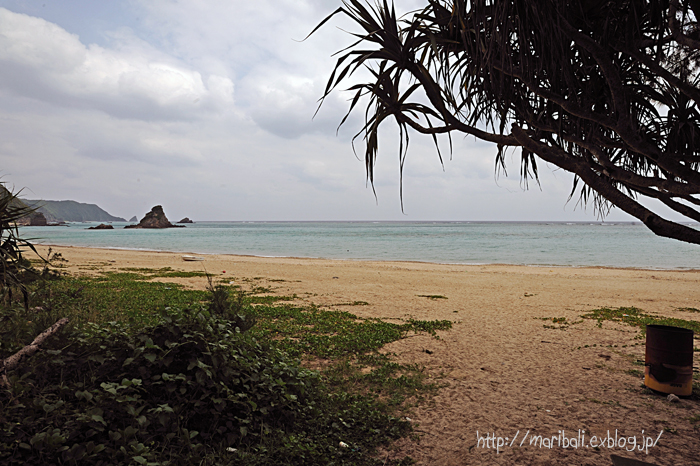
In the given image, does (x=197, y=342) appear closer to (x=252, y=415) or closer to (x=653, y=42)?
(x=252, y=415)

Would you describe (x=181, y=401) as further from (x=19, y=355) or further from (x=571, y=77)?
(x=571, y=77)

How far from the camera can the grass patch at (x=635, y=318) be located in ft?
28.1

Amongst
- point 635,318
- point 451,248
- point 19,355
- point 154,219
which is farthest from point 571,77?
point 154,219

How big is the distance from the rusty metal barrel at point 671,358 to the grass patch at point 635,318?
3.54 meters

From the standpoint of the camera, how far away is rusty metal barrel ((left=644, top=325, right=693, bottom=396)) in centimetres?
461

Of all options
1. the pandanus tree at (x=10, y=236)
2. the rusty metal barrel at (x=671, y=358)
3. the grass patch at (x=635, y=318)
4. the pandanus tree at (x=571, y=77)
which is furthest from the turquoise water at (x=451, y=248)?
the grass patch at (x=635, y=318)

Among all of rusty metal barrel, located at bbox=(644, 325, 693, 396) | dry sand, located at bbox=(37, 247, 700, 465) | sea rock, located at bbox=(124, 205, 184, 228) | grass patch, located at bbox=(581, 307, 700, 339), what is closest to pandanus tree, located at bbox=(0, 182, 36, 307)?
dry sand, located at bbox=(37, 247, 700, 465)

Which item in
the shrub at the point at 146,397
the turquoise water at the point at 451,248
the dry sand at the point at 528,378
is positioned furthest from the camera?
the turquoise water at the point at 451,248

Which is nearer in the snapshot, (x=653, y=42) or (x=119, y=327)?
(x=653, y=42)

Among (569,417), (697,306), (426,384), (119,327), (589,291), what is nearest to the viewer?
(119,327)

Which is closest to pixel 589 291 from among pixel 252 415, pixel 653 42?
pixel 653 42

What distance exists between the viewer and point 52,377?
3406 mm

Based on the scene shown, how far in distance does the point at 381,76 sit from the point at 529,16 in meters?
1.44

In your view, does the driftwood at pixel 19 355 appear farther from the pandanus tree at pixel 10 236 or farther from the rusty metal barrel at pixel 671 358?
the rusty metal barrel at pixel 671 358
